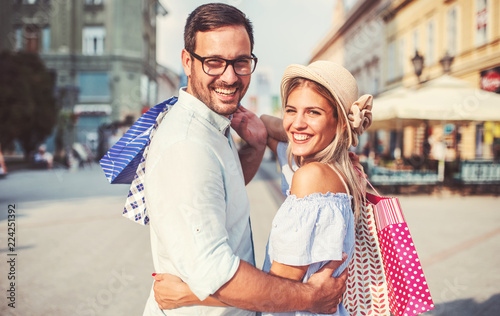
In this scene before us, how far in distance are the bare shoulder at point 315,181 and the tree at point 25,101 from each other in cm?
2089

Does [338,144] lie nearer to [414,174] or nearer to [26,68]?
[414,174]

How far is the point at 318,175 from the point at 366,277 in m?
0.53

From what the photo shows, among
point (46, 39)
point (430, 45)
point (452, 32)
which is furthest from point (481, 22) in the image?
point (46, 39)

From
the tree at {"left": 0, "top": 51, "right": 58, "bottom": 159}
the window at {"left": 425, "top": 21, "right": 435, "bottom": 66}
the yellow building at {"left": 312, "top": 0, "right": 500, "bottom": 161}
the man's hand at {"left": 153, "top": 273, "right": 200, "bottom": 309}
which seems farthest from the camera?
the window at {"left": 425, "top": 21, "right": 435, "bottom": 66}

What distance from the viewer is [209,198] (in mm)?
1073

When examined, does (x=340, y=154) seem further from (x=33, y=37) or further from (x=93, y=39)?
(x=33, y=37)

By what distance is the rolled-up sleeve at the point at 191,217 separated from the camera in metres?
1.03

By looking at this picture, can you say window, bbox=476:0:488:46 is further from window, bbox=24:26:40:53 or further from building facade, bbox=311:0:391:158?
window, bbox=24:26:40:53

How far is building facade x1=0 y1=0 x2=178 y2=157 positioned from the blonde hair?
30161 millimetres

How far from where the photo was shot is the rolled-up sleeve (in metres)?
1.03

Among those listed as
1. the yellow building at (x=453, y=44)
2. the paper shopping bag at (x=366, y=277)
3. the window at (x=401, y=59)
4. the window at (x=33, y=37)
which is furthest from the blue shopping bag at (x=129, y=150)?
the window at (x=33, y=37)

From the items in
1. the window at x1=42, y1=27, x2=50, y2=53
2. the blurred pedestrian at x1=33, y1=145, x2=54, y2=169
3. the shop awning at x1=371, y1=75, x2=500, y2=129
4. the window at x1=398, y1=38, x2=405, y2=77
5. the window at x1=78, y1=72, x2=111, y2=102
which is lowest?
the blurred pedestrian at x1=33, y1=145, x2=54, y2=169

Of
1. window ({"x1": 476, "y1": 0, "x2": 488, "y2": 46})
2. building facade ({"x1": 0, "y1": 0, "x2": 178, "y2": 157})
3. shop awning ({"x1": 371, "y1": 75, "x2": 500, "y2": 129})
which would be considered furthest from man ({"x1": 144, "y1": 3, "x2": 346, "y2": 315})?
building facade ({"x1": 0, "y1": 0, "x2": 178, "y2": 157})

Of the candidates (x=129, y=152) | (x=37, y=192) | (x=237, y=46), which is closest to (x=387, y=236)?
(x=237, y=46)
